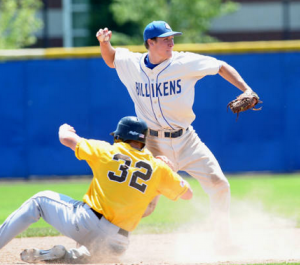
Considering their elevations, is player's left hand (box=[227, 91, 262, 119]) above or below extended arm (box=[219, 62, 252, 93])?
below

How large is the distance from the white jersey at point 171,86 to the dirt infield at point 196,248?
1103mm

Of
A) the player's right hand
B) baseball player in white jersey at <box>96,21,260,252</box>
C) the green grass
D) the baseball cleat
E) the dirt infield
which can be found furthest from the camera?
the green grass

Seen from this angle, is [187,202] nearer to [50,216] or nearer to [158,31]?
[158,31]

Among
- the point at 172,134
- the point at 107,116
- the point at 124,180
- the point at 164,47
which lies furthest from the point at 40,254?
the point at 107,116

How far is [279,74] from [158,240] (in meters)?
5.92

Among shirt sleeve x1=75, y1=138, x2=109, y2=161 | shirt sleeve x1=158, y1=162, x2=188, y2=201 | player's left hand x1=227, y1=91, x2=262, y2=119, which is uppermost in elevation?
player's left hand x1=227, y1=91, x2=262, y2=119

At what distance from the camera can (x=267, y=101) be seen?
11.1 metres

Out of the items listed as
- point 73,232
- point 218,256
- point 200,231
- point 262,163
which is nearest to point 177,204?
point 200,231

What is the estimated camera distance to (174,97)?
511cm

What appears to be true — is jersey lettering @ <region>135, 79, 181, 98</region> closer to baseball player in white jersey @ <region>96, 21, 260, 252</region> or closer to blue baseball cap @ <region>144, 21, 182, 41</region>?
baseball player in white jersey @ <region>96, 21, 260, 252</region>

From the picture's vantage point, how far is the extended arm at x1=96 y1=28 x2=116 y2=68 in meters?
5.31

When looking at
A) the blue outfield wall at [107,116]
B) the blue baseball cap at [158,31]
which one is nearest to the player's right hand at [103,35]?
the blue baseball cap at [158,31]

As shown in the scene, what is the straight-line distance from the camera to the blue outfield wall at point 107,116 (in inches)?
437

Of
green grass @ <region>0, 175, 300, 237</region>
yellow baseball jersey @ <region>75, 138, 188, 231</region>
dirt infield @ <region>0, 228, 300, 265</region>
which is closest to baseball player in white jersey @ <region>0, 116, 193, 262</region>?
yellow baseball jersey @ <region>75, 138, 188, 231</region>
